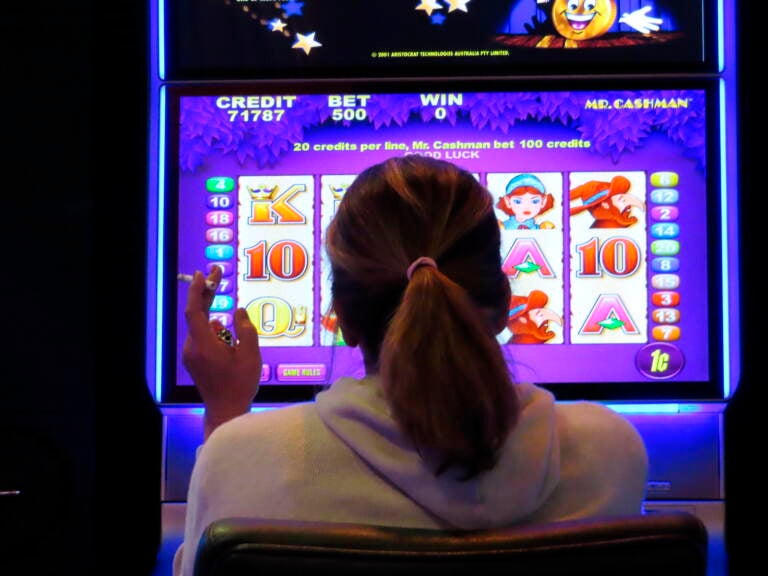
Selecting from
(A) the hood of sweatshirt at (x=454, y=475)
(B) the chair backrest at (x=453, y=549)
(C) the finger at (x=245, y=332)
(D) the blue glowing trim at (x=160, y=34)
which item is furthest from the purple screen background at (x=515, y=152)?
(B) the chair backrest at (x=453, y=549)

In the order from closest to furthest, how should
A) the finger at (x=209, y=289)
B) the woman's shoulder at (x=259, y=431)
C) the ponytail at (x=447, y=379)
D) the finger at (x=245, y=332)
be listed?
the ponytail at (x=447, y=379), the woman's shoulder at (x=259, y=431), the finger at (x=245, y=332), the finger at (x=209, y=289)

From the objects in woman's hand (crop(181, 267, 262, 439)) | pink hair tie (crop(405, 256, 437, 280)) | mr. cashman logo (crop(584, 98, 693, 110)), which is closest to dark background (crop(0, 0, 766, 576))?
mr. cashman logo (crop(584, 98, 693, 110))

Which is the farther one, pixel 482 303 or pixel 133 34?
pixel 133 34

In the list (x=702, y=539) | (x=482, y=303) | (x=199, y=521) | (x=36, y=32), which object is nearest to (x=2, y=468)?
(x=36, y=32)

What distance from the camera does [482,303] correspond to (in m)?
1.25

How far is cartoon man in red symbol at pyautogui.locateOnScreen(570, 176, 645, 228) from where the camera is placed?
2.14m

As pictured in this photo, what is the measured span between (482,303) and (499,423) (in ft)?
0.80

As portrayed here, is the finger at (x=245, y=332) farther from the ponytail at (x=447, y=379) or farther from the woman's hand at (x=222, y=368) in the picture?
the ponytail at (x=447, y=379)

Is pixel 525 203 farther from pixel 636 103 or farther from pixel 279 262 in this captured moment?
pixel 279 262

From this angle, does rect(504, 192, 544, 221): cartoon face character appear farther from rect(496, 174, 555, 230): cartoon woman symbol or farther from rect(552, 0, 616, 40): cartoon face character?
rect(552, 0, 616, 40): cartoon face character

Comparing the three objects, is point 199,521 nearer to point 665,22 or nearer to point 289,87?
point 289,87

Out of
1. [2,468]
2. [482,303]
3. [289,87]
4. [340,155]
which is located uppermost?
[289,87]

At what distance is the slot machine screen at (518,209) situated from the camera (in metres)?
2.12

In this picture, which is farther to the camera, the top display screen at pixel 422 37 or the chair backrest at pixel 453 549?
the top display screen at pixel 422 37
